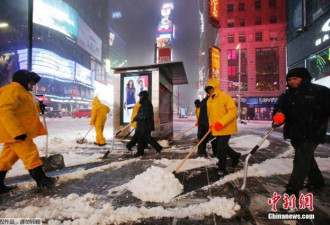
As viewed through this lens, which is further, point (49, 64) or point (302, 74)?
point (49, 64)

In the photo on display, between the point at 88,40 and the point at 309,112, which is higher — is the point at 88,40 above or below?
above

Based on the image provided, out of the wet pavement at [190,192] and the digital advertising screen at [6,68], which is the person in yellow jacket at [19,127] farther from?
the digital advertising screen at [6,68]

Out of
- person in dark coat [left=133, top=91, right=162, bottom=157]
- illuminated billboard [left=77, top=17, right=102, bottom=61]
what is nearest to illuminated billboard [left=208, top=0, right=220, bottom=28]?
person in dark coat [left=133, top=91, right=162, bottom=157]

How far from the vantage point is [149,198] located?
2.79 meters

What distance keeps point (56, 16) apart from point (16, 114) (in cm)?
7149

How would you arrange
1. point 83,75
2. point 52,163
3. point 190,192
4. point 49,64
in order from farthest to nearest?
point 83,75, point 49,64, point 52,163, point 190,192

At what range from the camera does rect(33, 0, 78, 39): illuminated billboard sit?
2146 inches

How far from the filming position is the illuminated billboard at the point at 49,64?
54906 mm

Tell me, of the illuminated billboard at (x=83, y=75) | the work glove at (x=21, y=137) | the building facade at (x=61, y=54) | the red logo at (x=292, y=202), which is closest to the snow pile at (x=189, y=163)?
the red logo at (x=292, y=202)

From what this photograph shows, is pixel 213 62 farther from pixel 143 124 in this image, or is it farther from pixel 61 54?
pixel 61 54

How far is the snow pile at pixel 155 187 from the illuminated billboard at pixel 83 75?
7536cm

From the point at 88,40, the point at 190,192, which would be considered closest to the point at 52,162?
the point at 190,192

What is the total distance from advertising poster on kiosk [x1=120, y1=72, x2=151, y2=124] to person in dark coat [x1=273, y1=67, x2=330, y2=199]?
6.82 meters

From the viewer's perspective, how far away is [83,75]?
75.7 metres
